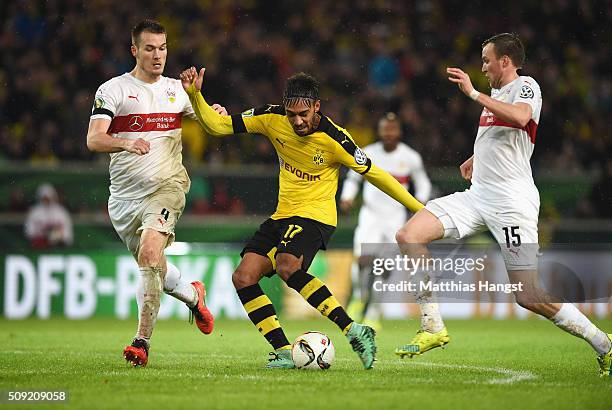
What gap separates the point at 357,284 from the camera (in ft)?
41.0

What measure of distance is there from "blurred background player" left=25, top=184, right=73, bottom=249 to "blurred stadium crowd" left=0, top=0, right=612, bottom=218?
3.82 feet

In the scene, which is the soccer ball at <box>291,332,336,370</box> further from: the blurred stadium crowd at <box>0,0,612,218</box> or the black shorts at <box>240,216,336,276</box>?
the blurred stadium crowd at <box>0,0,612,218</box>

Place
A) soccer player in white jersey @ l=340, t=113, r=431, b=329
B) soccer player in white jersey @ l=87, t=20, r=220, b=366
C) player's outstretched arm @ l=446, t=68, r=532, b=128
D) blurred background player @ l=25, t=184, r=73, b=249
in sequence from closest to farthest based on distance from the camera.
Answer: player's outstretched arm @ l=446, t=68, r=532, b=128
soccer player in white jersey @ l=87, t=20, r=220, b=366
soccer player in white jersey @ l=340, t=113, r=431, b=329
blurred background player @ l=25, t=184, r=73, b=249

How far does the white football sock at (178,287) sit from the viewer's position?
27.8ft

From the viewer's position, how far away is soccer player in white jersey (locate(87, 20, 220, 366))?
7879mm

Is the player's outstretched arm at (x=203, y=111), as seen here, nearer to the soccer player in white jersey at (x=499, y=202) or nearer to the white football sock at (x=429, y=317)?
the soccer player in white jersey at (x=499, y=202)

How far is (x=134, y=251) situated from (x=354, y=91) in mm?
10326

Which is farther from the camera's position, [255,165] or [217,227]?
[255,165]

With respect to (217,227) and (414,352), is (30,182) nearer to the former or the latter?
(217,227)

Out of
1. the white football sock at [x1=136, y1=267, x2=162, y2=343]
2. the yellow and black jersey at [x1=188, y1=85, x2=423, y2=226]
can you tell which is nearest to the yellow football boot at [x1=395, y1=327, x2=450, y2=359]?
the yellow and black jersey at [x1=188, y1=85, x2=423, y2=226]

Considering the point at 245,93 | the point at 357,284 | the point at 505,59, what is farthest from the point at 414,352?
the point at 245,93

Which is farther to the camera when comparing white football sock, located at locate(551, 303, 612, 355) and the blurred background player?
the blurred background player

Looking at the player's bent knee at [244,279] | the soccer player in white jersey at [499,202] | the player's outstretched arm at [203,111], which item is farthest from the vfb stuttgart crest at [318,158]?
the player's bent knee at [244,279]

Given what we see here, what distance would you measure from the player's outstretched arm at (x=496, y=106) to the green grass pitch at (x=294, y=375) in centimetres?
178
